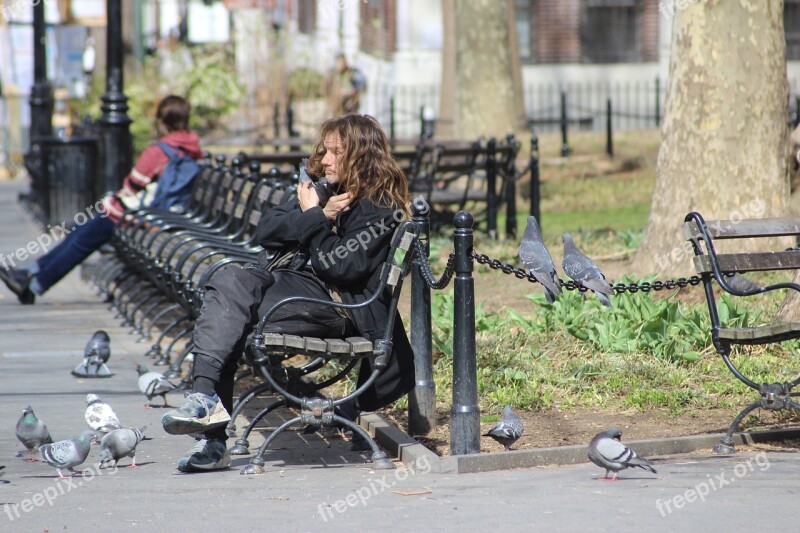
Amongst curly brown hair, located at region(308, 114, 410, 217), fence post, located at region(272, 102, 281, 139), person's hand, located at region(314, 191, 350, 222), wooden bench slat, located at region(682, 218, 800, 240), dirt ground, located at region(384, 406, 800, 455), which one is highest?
fence post, located at region(272, 102, 281, 139)

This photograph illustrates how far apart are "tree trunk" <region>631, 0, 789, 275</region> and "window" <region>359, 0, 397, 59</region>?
1866cm

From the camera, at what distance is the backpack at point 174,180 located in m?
10.0

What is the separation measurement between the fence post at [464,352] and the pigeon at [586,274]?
0.46 metres

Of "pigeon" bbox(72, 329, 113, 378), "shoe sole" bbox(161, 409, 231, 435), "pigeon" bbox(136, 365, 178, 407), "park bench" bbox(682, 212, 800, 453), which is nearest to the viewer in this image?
"shoe sole" bbox(161, 409, 231, 435)

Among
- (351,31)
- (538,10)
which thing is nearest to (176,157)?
(538,10)

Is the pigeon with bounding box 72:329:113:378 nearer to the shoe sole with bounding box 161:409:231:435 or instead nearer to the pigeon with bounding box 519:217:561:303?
the shoe sole with bounding box 161:409:231:435

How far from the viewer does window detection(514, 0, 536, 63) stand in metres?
26.8

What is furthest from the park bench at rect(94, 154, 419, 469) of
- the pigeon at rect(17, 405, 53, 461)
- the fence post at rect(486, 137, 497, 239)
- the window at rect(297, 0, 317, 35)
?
the window at rect(297, 0, 317, 35)

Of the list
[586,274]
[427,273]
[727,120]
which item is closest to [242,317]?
[427,273]

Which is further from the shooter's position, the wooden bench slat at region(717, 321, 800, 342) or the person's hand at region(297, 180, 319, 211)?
the person's hand at region(297, 180, 319, 211)

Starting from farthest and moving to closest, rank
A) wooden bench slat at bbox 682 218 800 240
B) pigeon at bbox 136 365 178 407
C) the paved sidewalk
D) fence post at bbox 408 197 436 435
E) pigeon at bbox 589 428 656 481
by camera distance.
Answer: pigeon at bbox 136 365 178 407
fence post at bbox 408 197 436 435
wooden bench slat at bbox 682 218 800 240
pigeon at bbox 589 428 656 481
the paved sidewalk

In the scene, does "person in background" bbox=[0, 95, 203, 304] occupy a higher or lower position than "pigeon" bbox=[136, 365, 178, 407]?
higher

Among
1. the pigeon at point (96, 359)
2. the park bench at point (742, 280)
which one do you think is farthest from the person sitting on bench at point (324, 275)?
the pigeon at point (96, 359)

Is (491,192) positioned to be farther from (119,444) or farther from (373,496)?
(373,496)
